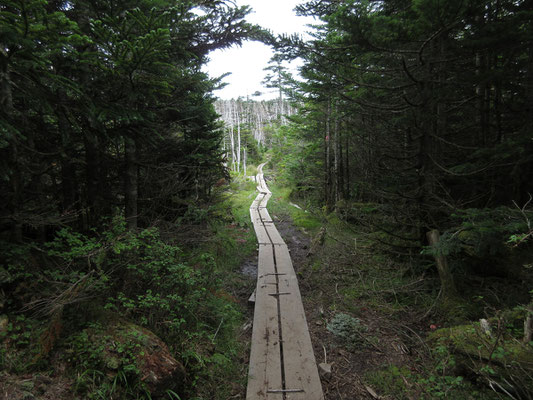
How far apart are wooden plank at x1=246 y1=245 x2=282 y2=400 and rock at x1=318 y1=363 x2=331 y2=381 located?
63 centimetres

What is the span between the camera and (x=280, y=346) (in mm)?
3889

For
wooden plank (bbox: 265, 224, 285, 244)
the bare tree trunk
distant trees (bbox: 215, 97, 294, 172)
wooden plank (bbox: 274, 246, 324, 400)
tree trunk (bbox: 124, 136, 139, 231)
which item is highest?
distant trees (bbox: 215, 97, 294, 172)

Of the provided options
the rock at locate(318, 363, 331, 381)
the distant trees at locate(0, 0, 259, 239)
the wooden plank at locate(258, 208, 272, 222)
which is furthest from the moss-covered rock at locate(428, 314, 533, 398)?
the wooden plank at locate(258, 208, 272, 222)

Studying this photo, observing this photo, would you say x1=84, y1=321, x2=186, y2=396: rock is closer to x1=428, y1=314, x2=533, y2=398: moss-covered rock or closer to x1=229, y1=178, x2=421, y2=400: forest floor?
x1=229, y1=178, x2=421, y2=400: forest floor

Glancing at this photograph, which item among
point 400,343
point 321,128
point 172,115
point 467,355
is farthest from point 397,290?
point 321,128

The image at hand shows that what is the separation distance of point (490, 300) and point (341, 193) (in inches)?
350

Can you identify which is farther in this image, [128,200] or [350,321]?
[128,200]

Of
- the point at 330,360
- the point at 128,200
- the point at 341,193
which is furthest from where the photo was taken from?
the point at 341,193

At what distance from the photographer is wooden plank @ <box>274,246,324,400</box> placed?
3141 mm

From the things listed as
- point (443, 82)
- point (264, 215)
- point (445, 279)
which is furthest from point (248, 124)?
point (445, 279)

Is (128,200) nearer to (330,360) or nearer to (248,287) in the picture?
(248,287)

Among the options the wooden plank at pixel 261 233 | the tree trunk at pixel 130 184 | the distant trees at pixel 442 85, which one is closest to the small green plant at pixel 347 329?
the distant trees at pixel 442 85

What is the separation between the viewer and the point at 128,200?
502 centimetres

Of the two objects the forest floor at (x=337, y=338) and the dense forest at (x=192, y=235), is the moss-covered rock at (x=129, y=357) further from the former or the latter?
the forest floor at (x=337, y=338)
